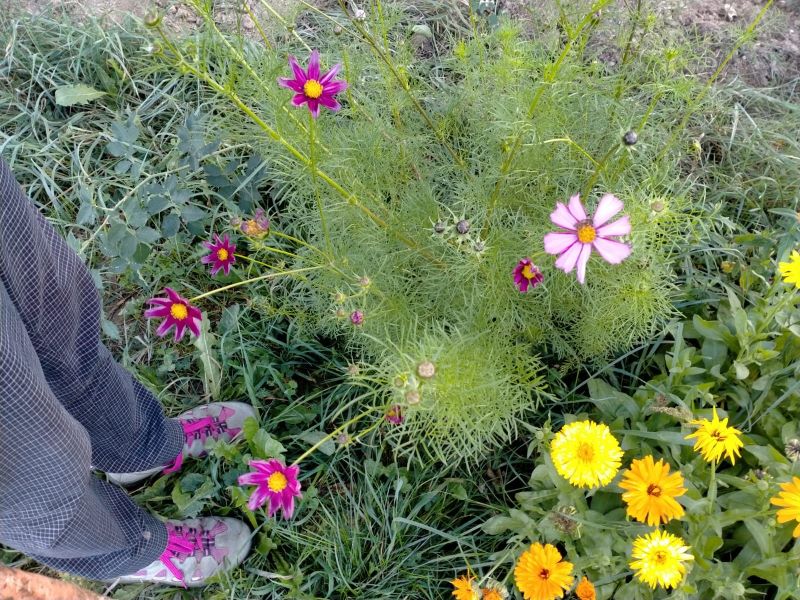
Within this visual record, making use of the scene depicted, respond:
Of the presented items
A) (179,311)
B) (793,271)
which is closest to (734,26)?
(793,271)

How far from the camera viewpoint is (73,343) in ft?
3.51

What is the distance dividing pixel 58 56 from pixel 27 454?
1.81m

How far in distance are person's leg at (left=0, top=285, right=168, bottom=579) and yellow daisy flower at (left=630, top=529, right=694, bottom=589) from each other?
2.91ft

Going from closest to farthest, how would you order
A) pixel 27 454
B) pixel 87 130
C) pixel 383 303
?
pixel 27 454
pixel 383 303
pixel 87 130

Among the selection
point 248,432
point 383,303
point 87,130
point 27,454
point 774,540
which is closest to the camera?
point 27,454

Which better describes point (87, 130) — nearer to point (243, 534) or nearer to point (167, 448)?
point (167, 448)

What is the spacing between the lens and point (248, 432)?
156 cm

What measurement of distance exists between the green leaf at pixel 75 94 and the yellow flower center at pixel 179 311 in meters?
1.34

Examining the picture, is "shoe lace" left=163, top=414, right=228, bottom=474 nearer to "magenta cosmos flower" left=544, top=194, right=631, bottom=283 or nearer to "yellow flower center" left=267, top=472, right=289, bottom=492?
"yellow flower center" left=267, top=472, right=289, bottom=492

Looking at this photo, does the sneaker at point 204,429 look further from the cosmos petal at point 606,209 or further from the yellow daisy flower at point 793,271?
the yellow daisy flower at point 793,271

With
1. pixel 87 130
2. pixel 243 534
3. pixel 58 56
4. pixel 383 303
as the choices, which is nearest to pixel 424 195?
pixel 383 303

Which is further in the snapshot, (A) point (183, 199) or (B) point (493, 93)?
(A) point (183, 199)

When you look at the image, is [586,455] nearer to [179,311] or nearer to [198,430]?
[179,311]

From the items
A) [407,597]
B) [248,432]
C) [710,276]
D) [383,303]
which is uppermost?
[383,303]
